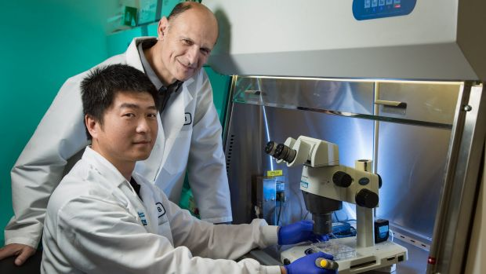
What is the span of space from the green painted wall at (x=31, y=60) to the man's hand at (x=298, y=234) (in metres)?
1.49

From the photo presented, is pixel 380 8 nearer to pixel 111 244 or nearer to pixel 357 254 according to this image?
pixel 357 254

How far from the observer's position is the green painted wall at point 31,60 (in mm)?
2090

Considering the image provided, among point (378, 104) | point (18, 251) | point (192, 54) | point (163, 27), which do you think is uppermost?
point (163, 27)

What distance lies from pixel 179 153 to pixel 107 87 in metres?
0.69

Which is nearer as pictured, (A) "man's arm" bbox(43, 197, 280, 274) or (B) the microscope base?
(A) "man's arm" bbox(43, 197, 280, 274)

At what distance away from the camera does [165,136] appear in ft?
5.91

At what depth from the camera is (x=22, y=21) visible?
212cm

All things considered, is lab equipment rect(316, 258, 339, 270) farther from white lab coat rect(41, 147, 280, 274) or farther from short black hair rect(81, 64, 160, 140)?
short black hair rect(81, 64, 160, 140)

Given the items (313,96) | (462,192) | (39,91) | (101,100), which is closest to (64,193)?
(101,100)

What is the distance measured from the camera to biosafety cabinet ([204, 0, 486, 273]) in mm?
986

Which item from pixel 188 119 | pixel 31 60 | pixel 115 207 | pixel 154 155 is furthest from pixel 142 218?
pixel 31 60

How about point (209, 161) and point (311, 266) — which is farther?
point (209, 161)

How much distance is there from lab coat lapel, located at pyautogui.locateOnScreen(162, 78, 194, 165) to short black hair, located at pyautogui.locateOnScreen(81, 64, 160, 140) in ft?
1.65

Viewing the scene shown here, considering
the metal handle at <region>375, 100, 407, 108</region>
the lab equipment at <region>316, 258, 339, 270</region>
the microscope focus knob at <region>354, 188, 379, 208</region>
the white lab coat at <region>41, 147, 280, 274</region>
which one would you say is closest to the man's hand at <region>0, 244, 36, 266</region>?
the white lab coat at <region>41, 147, 280, 274</region>
